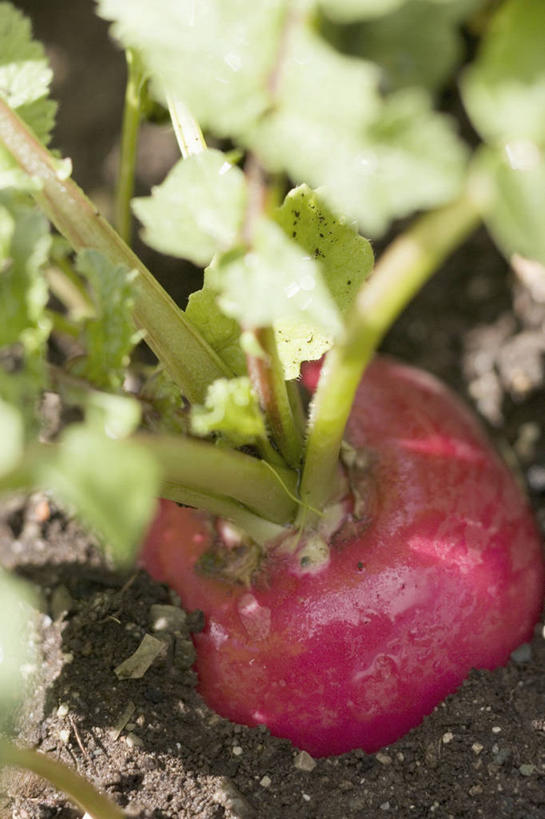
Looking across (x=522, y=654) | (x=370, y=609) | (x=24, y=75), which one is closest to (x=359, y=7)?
(x=24, y=75)

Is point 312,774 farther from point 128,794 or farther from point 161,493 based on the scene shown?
point 161,493

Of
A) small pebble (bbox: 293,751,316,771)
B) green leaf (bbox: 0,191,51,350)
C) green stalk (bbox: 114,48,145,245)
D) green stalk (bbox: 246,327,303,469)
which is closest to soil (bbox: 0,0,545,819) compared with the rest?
small pebble (bbox: 293,751,316,771)

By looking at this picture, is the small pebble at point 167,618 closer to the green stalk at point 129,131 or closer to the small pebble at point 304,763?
the small pebble at point 304,763

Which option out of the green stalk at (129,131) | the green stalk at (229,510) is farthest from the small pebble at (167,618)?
the green stalk at (129,131)

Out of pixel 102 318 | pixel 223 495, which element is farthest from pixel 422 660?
pixel 102 318

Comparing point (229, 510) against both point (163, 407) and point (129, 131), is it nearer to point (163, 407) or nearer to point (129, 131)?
point (163, 407)

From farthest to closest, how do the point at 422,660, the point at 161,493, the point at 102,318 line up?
the point at 422,660 < the point at 161,493 < the point at 102,318
